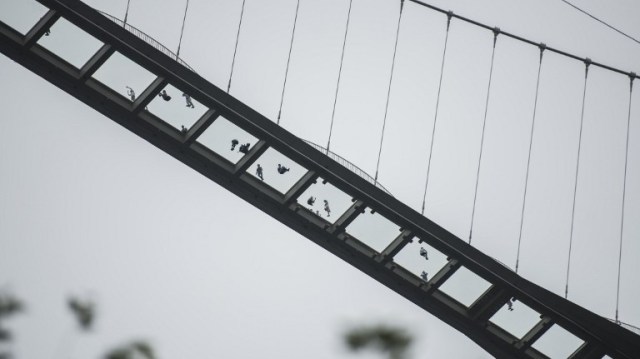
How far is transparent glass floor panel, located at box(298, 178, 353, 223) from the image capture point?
1831cm

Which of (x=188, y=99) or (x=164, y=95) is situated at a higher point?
(x=188, y=99)

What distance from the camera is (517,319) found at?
64.6 feet

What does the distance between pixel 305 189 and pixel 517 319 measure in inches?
227

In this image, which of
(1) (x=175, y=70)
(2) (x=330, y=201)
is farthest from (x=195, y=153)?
(2) (x=330, y=201)

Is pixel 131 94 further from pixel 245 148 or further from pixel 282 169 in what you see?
pixel 282 169

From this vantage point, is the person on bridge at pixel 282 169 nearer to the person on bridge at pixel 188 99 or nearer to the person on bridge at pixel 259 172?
the person on bridge at pixel 259 172

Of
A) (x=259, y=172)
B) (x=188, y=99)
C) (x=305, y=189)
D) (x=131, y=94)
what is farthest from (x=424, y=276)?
(x=131, y=94)

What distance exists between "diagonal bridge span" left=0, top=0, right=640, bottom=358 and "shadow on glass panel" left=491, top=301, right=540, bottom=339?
10 cm

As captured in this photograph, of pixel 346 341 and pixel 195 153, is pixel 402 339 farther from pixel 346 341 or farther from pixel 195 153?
pixel 195 153

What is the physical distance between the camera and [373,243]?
18875mm

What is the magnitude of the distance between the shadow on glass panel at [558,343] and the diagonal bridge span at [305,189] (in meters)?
0.13

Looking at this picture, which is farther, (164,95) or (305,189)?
(305,189)

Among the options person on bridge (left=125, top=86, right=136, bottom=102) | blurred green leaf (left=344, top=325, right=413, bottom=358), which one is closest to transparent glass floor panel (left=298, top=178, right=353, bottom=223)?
person on bridge (left=125, top=86, right=136, bottom=102)

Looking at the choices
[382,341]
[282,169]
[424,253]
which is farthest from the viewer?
[424,253]
